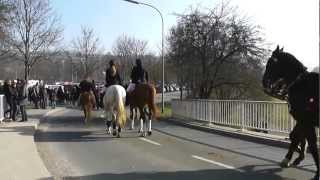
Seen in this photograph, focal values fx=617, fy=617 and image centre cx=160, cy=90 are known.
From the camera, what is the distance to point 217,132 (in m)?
20.9

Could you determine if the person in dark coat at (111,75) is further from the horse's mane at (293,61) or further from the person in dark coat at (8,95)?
the horse's mane at (293,61)

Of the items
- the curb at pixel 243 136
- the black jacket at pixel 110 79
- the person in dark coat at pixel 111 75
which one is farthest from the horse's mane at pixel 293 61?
the black jacket at pixel 110 79

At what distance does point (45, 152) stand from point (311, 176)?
689 cm

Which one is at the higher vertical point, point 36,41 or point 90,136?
point 36,41

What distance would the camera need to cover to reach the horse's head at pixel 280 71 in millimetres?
11258

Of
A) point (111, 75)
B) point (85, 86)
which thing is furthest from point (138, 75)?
point (85, 86)

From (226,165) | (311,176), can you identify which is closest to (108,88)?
(226,165)

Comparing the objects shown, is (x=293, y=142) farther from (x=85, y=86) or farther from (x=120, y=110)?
(x=85, y=86)

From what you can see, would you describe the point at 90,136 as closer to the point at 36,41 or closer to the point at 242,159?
the point at 242,159

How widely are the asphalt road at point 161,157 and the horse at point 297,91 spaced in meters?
0.63

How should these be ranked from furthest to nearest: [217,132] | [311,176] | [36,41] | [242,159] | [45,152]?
[36,41] < [217,132] < [45,152] < [242,159] < [311,176]

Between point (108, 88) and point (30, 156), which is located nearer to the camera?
point (30, 156)

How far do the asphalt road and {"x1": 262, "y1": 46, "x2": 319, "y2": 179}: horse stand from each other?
2.07 ft

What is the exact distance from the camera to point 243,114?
20.7m
